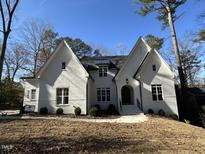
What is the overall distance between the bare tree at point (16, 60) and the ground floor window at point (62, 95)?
18913 mm

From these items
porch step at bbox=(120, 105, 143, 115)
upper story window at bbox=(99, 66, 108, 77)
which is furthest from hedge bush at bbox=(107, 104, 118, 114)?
upper story window at bbox=(99, 66, 108, 77)

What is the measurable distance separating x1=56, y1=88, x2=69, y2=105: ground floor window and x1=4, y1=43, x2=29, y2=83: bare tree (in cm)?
1891

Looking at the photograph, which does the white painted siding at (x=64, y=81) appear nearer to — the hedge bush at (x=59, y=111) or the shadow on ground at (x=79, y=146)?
the hedge bush at (x=59, y=111)

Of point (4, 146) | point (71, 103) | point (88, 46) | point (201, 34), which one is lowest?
point (4, 146)

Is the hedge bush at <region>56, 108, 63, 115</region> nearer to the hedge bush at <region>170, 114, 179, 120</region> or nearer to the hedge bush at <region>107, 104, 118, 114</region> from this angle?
the hedge bush at <region>107, 104, 118, 114</region>

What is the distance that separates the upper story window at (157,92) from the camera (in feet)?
58.3

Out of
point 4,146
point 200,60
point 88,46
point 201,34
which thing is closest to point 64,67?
point 4,146

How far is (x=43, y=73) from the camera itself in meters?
18.3

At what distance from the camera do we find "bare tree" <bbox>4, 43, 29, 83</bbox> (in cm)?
3280

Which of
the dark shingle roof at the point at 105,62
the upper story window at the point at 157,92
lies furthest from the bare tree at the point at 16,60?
the upper story window at the point at 157,92

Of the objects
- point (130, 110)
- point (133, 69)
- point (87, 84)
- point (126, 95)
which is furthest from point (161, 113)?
point (87, 84)

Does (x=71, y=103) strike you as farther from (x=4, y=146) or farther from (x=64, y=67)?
(x=4, y=146)

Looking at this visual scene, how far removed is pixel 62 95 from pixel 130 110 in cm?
747

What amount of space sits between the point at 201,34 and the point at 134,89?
27.6ft
